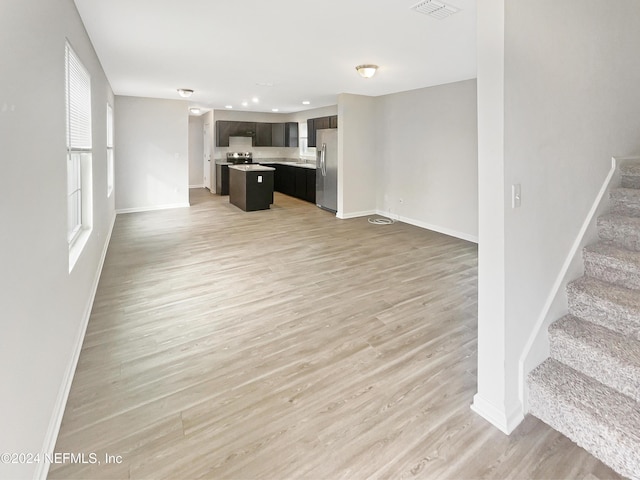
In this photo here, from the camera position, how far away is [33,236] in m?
1.57

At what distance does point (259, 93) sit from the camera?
7.02 m

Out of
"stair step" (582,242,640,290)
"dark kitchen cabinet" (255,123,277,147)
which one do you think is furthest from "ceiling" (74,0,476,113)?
"dark kitchen cabinet" (255,123,277,147)

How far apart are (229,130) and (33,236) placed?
9.43 meters

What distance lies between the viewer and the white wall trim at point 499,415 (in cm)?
183

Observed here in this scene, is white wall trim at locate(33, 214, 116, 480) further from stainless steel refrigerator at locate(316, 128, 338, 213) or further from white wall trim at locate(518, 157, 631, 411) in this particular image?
stainless steel refrigerator at locate(316, 128, 338, 213)

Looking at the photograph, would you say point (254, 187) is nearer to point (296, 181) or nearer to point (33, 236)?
point (296, 181)

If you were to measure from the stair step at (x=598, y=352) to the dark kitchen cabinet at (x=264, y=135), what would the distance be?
9.96 meters

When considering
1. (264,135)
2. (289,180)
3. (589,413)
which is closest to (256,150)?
(264,135)

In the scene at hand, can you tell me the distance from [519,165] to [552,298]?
871 millimetres

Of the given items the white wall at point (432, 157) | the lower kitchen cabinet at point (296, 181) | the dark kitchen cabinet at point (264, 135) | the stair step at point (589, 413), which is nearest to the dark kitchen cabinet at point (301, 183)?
the lower kitchen cabinet at point (296, 181)

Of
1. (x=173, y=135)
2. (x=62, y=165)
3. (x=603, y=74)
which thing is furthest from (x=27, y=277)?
(x=173, y=135)

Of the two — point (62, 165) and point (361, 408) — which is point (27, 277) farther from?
point (361, 408)

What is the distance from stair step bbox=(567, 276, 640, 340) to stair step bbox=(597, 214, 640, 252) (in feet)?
1.15

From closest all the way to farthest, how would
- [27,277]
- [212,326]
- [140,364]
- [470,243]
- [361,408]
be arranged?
[27,277], [361,408], [140,364], [212,326], [470,243]
